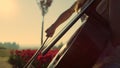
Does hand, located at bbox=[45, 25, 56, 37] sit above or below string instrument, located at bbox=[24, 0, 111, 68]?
below

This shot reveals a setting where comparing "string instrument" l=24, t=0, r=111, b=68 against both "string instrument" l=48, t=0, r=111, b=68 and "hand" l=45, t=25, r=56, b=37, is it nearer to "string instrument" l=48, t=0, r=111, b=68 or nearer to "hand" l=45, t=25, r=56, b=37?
"string instrument" l=48, t=0, r=111, b=68

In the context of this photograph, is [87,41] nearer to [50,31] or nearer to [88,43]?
[88,43]

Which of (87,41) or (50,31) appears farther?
(50,31)

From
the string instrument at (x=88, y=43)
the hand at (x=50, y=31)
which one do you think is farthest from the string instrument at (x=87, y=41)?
the hand at (x=50, y=31)

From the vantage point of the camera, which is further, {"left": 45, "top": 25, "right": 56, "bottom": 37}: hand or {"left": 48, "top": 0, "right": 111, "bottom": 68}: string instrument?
{"left": 45, "top": 25, "right": 56, "bottom": 37}: hand

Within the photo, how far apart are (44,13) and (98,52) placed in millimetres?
16074

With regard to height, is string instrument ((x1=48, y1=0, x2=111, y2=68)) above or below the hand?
above

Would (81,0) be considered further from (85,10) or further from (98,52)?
(98,52)

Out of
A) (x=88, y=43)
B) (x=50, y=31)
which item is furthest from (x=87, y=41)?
(x=50, y=31)

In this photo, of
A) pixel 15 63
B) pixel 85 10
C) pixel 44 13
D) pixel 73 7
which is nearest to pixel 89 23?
pixel 85 10

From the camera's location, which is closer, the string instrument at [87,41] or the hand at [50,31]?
the string instrument at [87,41]

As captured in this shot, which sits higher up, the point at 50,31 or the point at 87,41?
the point at 87,41

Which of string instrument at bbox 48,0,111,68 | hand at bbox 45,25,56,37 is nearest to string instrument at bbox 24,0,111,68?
string instrument at bbox 48,0,111,68

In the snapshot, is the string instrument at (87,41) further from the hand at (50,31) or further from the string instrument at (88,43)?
the hand at (50,31)
